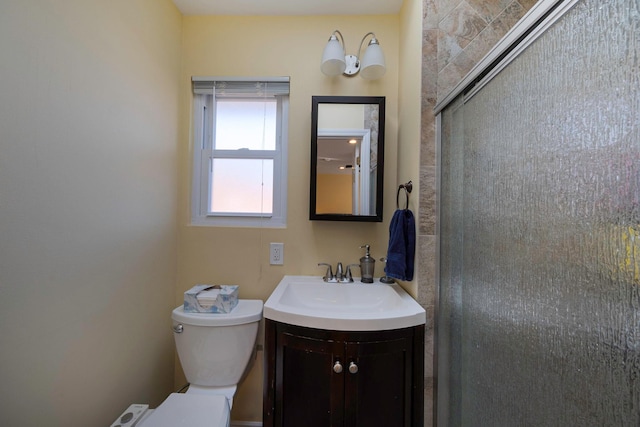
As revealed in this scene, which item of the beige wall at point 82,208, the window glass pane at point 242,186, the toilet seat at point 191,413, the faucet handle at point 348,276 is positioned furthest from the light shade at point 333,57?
the toilet seat at point 191,413

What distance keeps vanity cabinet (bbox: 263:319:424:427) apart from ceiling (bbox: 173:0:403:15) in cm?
165

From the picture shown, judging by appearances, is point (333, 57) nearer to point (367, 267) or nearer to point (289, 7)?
point (289, 7)

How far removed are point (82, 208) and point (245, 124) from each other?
0.91 metres

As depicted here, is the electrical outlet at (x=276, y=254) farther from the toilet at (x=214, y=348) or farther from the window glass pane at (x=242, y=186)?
the toilet at (x=214, y=348)

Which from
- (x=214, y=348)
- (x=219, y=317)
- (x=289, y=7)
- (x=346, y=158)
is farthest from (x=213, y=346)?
(x=289, y=7)

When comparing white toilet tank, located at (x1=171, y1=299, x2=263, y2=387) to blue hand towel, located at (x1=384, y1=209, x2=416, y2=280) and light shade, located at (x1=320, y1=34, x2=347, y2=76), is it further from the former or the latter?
light shade, located at (x1=320, y1=34, x2=347, y2=76)

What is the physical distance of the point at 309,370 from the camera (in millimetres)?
897

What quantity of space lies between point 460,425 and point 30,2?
6.31 ft

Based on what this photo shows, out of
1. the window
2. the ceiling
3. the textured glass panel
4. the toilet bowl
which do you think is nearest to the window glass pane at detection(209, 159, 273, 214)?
the window

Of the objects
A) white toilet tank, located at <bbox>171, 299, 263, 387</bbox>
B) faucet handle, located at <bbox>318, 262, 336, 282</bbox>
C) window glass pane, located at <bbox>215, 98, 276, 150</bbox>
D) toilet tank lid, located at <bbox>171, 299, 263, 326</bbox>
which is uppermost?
window glass pane, located at <bbox>215, 98, 276, 150</bbox>

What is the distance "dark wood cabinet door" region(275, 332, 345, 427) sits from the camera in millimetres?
877

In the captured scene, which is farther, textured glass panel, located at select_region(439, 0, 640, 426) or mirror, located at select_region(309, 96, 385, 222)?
mirror, located at select_region(309, 96, 385, 222)

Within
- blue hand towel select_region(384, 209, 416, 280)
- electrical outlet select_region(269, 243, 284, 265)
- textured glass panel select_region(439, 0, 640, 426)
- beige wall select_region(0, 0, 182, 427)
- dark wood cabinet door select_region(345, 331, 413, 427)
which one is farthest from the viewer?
electrical outlet select_region(269, 243, 284, 265)

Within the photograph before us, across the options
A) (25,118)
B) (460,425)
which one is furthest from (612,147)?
(25,118)
